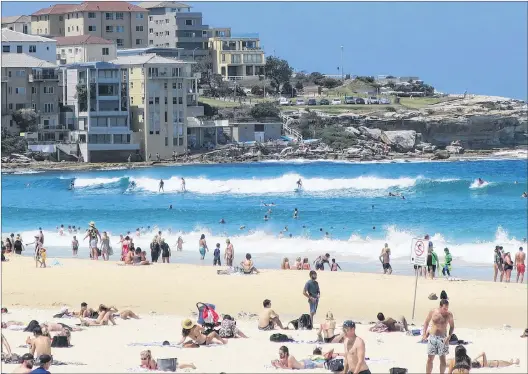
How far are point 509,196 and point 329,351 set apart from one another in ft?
125

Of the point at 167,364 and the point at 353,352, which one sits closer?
the point at 353,352

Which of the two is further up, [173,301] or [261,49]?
[261,49]

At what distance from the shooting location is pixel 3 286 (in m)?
22.4

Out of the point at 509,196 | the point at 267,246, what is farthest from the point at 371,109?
the point at 267,246

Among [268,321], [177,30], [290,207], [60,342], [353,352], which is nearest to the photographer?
[353,352]

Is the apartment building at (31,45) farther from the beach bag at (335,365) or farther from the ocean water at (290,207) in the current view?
the beach bag at (335,365)

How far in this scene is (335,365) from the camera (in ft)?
44.2

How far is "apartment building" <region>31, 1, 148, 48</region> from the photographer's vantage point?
99875 mm

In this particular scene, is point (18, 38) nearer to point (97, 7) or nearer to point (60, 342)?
point (97, 7)

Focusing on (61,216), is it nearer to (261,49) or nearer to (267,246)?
(267,246)

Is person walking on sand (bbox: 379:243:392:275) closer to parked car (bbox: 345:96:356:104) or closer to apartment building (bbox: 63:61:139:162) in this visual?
apartment building (bbox: 63:61:139:162)

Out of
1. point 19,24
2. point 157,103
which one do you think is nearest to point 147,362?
point 157,103

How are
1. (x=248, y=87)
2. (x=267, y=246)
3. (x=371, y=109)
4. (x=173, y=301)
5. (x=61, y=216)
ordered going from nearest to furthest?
(x=173, y=301) < (x=267, y=246) < (x=61, y=216) < (x=371, y=109) < (x=248, y=87)

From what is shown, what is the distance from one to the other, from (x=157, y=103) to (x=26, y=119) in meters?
8.66
